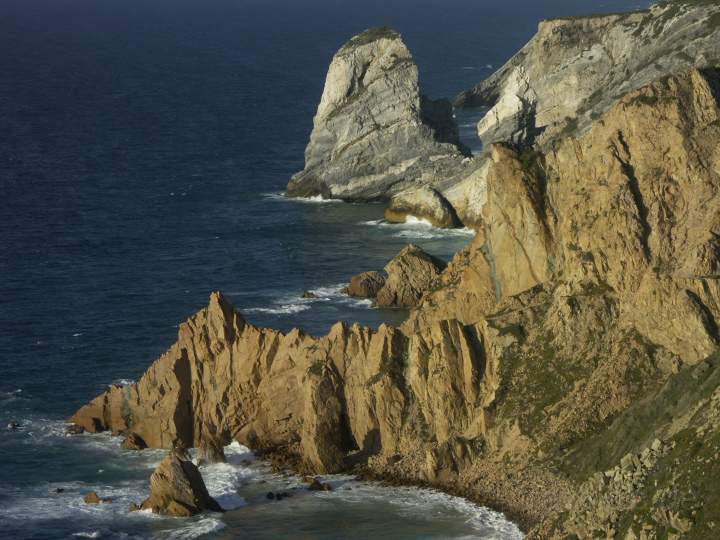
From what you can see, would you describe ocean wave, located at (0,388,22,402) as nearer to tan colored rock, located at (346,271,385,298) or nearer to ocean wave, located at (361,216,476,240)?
tan colored rock, located at (346,271,385,298)

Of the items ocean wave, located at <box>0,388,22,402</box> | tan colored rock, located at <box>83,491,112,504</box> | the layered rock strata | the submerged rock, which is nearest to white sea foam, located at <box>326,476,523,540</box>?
the submerged rock

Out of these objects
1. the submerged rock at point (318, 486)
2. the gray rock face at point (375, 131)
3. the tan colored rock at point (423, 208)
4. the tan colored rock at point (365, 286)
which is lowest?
the submerged rock at point (318, 486)

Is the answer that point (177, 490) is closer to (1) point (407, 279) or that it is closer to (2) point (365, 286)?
(1) point (407, 279)

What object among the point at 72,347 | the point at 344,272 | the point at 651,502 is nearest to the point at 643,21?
the point at 344,272

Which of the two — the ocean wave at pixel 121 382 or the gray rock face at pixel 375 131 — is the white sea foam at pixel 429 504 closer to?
the ocean wave at pixel 121 382

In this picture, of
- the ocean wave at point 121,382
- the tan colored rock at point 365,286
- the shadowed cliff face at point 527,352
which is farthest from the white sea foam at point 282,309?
the shadowed cliff face at point 527,352

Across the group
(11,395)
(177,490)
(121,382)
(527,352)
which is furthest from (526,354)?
(11,395)
